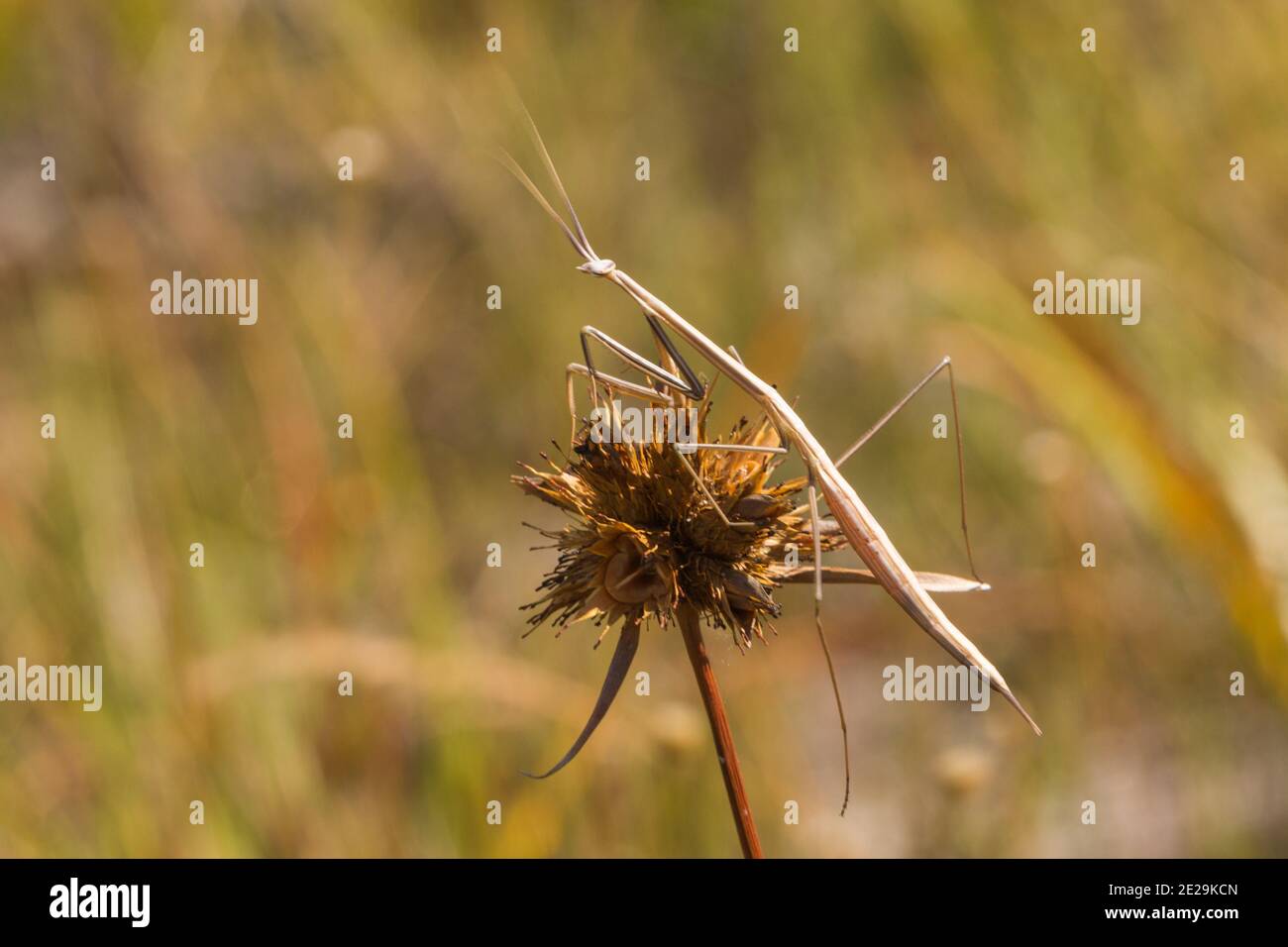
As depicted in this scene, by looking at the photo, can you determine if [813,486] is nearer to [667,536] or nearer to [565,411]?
[667,536]

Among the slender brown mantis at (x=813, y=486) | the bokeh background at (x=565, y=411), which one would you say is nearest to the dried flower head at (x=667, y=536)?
the slender brown mantis at (x=813, y=486)

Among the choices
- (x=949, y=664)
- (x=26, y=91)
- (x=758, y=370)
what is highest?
(x=26, y=91)

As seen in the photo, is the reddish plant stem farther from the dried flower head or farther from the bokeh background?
the bokeh background

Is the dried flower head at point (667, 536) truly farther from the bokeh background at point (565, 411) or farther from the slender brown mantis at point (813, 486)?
the bokeh background at point (565, 411)

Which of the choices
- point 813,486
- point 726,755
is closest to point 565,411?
point 813,486

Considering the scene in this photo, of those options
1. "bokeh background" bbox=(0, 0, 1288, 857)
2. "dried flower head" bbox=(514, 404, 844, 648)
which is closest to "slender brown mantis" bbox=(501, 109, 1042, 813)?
"dried flower head" bbox=(514, 404, 844, 648)

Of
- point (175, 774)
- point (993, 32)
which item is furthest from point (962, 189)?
point (175, 774)
